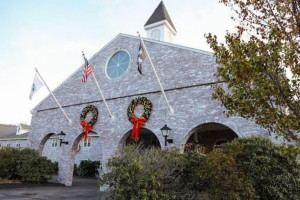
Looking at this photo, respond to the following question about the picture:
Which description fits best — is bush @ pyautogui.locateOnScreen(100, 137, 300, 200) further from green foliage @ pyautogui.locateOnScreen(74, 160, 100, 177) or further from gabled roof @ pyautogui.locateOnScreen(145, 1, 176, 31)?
green foliage @ pyautogui.locateOnScreen(74, 160, 100, 177)

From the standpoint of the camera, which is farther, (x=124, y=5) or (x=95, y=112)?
(x=95, y=112)

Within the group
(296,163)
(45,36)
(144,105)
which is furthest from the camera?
(144,105)

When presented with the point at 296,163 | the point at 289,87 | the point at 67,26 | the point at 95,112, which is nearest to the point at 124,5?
the point at 67,26

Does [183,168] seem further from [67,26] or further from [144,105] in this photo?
[67,26]

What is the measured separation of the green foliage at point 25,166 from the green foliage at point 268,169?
38.8 ft

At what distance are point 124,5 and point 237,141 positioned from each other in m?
7.30

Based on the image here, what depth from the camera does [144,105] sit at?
12.5 metres

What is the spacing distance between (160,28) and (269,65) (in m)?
14.3

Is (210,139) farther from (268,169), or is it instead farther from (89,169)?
(89,169)

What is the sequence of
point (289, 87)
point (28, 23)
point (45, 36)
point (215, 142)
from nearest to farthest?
point (289, 87), point (28, 23), point (45, 36), point (215, 142)

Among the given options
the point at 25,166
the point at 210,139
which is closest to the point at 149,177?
the point at 210,139

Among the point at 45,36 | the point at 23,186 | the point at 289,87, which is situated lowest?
the point at 23,186

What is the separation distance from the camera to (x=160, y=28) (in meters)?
17.9

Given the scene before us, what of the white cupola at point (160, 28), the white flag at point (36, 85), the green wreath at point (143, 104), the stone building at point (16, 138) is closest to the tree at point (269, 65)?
the green wreath at point (143, 104)
